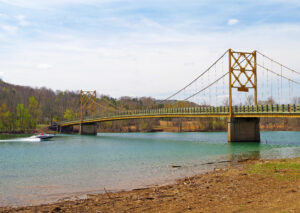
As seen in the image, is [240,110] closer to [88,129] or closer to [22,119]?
[88,129]

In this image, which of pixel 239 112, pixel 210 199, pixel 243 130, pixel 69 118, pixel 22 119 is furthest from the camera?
pixel 69 118

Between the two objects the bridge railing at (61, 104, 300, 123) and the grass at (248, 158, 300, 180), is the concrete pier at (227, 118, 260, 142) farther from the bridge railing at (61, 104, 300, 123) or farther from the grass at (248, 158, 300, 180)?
the grass at (248, 158, 300, 180)

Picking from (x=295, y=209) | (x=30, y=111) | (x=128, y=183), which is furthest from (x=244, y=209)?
(x=30, y=111)

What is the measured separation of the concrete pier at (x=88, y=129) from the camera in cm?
10279

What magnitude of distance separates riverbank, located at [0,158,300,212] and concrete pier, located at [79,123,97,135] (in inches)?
3489

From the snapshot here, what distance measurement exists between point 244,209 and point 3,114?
3673 inches

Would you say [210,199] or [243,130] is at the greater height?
[243,130]

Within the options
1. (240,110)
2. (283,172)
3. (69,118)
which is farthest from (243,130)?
(69,118)

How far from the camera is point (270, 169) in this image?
19109mm

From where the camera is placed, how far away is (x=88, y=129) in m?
104

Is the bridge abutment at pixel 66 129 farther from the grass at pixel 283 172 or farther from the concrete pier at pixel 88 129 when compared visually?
the grass at pixel 283 172

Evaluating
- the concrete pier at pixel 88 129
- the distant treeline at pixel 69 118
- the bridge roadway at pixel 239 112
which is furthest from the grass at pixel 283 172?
the concrete pier at pixel 88 129

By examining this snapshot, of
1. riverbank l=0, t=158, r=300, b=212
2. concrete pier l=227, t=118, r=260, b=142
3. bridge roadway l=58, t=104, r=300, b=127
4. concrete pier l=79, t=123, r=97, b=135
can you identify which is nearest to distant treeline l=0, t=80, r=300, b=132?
concrete pier l=79, t=123, r=97, b=135

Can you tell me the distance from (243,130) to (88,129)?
201 feet
